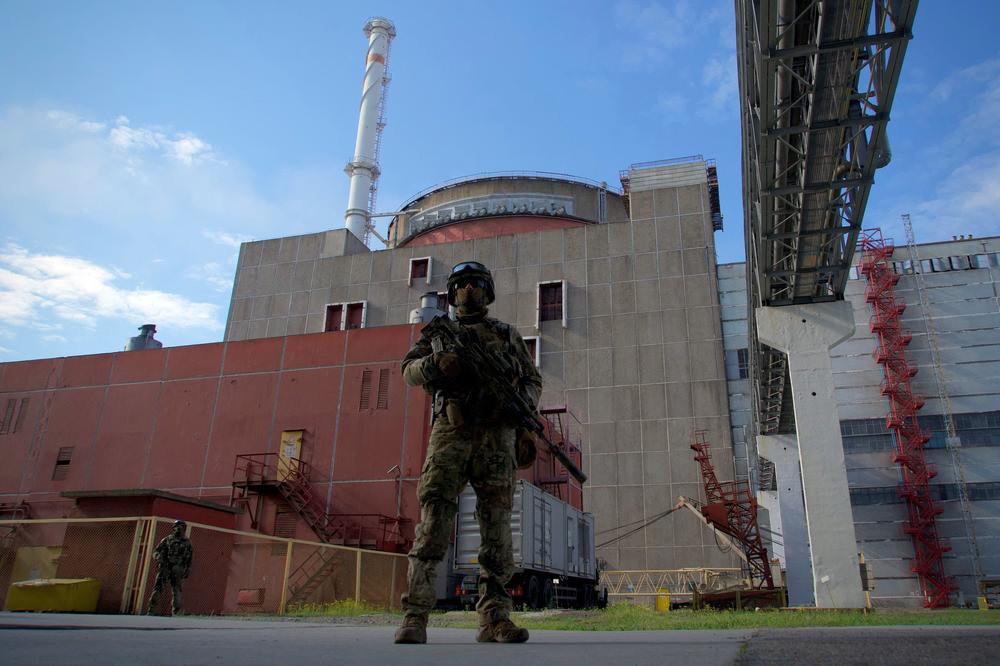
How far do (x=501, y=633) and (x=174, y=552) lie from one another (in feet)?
29.7

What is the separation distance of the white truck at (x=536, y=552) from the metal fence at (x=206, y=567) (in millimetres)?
2036

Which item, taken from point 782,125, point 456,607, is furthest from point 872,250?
point 456,607

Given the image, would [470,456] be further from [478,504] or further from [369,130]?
[369,130]

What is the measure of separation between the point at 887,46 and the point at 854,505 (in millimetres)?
29593

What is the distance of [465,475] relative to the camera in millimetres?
4848

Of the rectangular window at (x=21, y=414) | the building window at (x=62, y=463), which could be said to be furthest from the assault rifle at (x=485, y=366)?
the rectangular window at (x=21, y=414)

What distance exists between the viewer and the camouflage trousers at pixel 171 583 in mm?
10719

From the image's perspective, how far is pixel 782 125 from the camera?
40.2 feet

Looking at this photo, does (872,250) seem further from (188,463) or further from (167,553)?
(167,553)

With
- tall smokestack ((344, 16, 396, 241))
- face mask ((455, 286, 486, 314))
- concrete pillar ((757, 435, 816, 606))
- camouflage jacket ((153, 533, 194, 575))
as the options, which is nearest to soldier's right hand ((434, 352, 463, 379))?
face mask ((455, 286, 486, 314))

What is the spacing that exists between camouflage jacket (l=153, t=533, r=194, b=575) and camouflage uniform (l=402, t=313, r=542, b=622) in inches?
325

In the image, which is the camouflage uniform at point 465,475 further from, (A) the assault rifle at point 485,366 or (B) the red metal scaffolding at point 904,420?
(B) the red metal scaffolding at point 904,420

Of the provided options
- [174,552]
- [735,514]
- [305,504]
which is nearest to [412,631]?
[174,552]

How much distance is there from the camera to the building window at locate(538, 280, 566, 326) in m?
37.2
